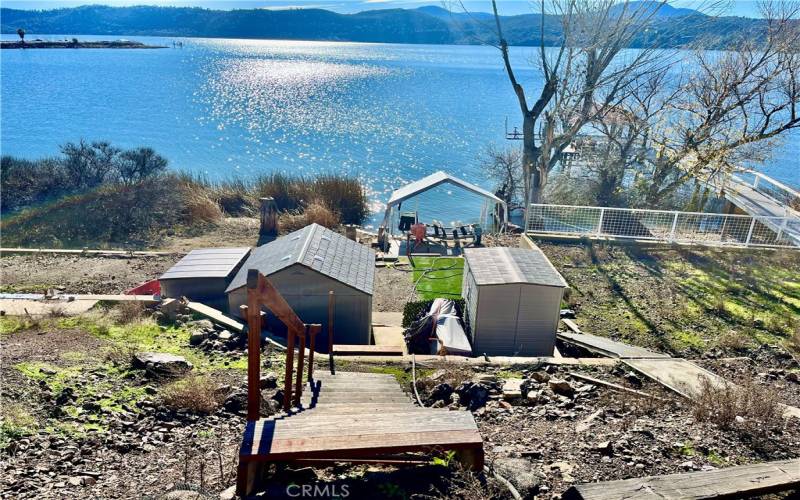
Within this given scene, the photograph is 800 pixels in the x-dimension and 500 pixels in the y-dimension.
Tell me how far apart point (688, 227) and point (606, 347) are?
8.56 metres

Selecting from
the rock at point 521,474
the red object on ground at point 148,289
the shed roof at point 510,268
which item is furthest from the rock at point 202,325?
the rock at point 521,474

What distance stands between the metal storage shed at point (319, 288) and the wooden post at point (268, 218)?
8146 mm

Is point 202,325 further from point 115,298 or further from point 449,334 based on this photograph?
point 449,334

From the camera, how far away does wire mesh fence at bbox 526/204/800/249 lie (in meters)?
16.3

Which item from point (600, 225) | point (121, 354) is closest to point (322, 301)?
point (121, 354)

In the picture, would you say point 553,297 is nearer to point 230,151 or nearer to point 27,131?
point 230,151

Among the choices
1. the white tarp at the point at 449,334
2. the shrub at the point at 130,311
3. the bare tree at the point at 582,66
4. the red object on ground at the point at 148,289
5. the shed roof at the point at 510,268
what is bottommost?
the red object on ground at the point at 148,289

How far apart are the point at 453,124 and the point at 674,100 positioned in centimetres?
2985

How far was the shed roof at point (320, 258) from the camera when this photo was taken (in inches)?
437

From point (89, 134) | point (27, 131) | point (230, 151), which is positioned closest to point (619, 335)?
point (230, 151)

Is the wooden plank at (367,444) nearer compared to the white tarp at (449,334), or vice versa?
the wooden plank at (367,444)

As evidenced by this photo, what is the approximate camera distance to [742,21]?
26.6m

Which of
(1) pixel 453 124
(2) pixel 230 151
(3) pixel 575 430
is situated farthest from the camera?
(1) pixel 453 124

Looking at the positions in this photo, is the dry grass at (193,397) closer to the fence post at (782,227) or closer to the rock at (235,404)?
the rock at (235,404)
